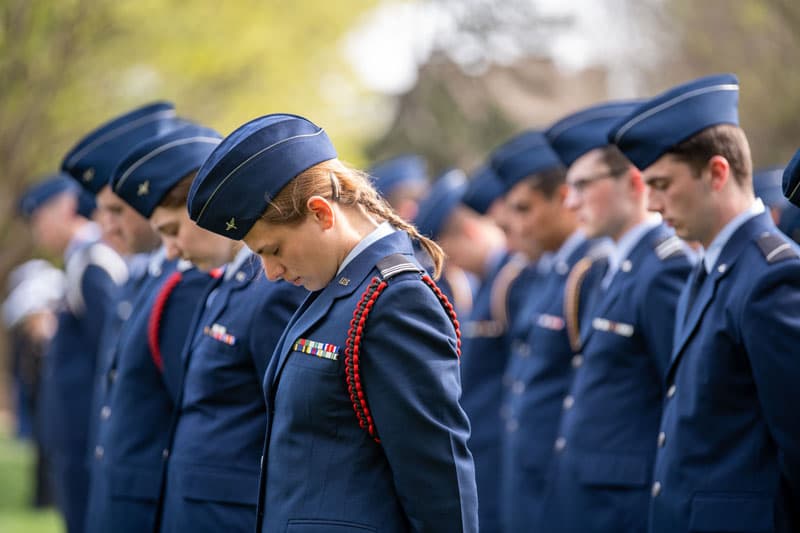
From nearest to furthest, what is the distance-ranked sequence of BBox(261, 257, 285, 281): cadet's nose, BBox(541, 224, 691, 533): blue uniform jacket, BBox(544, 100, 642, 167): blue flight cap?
BBox(261, 257, 285, 281): cadet's nose
BBox(541, 224, 691, 533): blue uniform jacket
BBox(544, 100, 642, 167): blue flight cap

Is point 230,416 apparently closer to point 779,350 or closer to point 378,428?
point 378,428

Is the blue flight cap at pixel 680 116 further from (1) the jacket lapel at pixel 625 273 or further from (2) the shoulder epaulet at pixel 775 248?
(1) the jacket lapel at pixel 625 273

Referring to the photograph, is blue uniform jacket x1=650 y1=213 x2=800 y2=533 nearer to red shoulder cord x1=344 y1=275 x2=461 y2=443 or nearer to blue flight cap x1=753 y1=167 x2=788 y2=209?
red shoulder cord x1=344 y1=275 x2=461 y2=443

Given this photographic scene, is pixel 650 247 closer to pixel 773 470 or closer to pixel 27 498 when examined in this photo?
pixel 773 470

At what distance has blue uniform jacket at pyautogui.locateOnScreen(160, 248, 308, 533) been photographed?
408 centimetres

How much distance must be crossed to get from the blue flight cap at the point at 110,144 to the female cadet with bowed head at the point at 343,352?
2.09 metres

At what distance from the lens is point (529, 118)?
26.3 m

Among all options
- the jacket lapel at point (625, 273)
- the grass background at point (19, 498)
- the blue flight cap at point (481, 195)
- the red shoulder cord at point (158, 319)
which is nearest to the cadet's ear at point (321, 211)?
the red shoulder cord at point (158, 319)

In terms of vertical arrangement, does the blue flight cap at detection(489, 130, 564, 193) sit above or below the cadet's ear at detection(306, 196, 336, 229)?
below

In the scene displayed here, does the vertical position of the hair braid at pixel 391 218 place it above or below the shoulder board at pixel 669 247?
above

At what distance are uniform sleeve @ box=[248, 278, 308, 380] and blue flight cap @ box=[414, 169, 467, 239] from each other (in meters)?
3.87

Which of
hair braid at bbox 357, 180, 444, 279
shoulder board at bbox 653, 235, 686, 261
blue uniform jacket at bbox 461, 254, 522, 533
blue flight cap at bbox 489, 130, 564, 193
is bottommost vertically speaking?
blue uniform jacket at bbox 461, 254, 522, 533

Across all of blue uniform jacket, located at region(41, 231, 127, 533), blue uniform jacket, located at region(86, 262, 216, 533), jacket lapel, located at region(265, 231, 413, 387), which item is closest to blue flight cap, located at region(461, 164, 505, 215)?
blue uniform jacket, located at region(41, 231, 127, 533)

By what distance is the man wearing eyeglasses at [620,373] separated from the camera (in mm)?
4578
